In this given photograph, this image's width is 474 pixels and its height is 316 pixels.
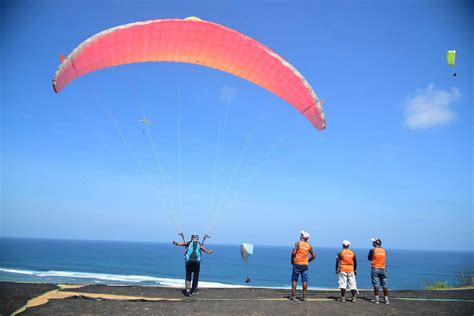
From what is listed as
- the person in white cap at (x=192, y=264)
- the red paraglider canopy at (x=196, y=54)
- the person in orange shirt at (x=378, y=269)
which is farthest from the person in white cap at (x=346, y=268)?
the red paraglider canopy at (x=196, y=54)

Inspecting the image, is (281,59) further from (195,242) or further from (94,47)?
(195,242)

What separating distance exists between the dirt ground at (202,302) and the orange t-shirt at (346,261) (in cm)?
84

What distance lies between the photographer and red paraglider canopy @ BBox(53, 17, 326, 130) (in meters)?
8.85

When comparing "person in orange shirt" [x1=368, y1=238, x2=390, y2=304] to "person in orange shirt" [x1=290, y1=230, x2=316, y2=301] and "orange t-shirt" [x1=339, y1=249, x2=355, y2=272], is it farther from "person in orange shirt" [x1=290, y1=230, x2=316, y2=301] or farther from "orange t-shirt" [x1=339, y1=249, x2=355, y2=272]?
"person in orange shirt" [x1=290, y1=230, x2=316, y2=301]

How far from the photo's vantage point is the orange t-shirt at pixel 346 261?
9117 millimetres

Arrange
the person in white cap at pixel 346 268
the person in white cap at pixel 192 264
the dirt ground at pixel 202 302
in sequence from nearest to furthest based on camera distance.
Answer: the dirt ground at pixel 202 302 < the person in white cap at pixel 346 268 < the person in white cap at pixel 192 264

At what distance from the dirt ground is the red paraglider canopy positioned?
210 inches

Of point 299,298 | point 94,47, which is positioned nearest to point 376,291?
point 299,298

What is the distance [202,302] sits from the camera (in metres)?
8.36

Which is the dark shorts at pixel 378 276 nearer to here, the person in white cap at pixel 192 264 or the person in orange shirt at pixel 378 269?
the person in orange shirt at pixel 378 269

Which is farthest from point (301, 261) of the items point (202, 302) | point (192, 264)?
point (192, 264)

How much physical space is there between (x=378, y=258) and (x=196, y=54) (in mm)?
7852

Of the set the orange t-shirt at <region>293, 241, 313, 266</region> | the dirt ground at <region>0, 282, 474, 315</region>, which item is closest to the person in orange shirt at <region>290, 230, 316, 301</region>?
the orange t-shirt at <region>293, 241, 313, 266</region>

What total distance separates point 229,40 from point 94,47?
3670 millimetres
